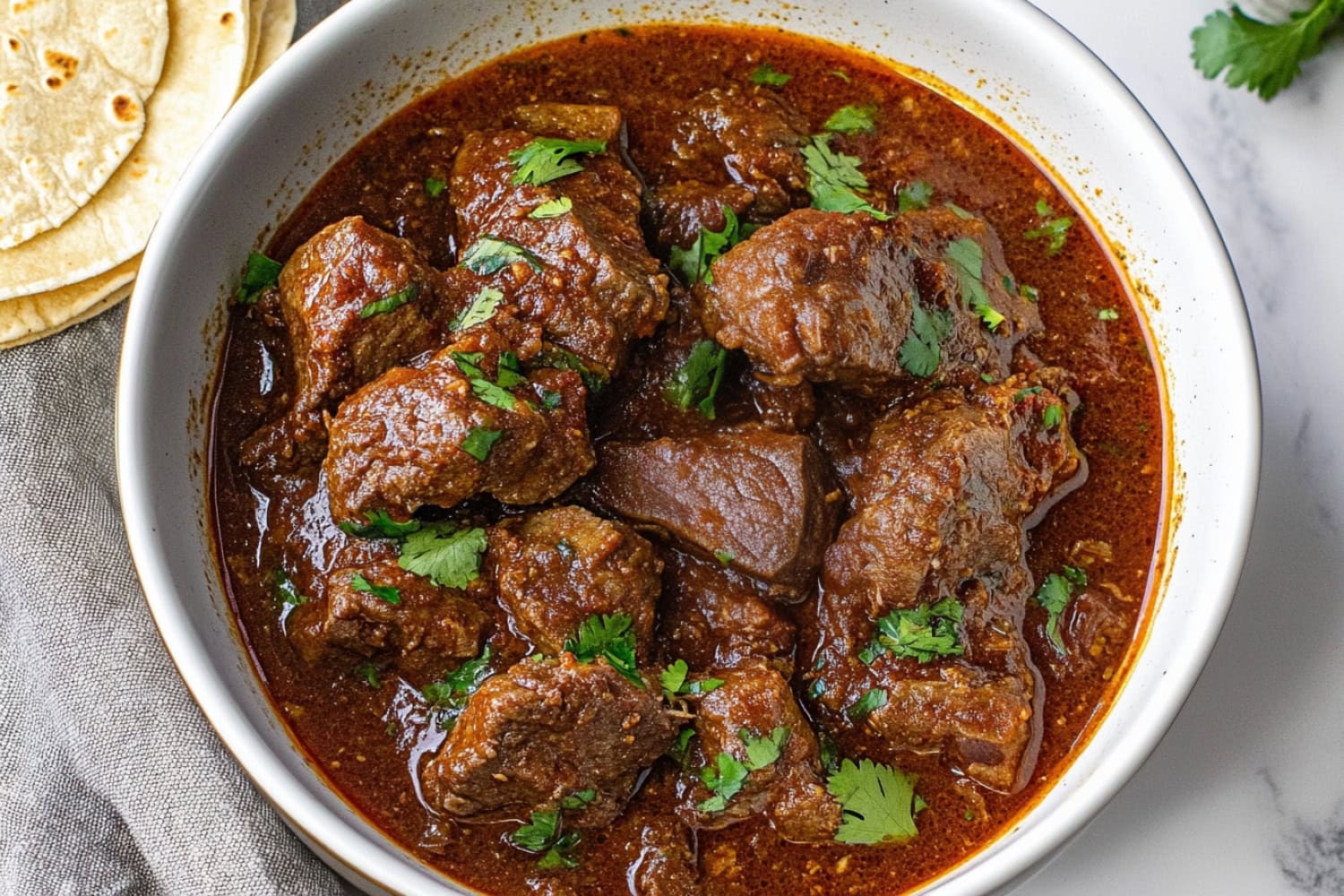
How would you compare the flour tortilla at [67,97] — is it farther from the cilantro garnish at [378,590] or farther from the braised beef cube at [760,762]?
the braised beef cube at [760,762]

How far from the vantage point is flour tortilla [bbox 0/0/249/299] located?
4.70m

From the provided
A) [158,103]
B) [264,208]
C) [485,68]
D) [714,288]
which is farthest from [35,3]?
[714,288]

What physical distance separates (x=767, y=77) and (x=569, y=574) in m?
2.01

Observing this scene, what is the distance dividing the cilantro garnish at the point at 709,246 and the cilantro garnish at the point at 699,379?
0.25 metres

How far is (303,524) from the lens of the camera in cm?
409

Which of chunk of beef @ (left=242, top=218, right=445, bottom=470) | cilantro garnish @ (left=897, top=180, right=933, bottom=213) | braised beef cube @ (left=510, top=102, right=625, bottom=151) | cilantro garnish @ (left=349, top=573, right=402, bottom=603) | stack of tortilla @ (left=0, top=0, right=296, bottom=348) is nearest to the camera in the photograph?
cilantro garnish @ (left=349, top=573, right=402, bottom=603)

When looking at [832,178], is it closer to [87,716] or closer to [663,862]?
[663,862]

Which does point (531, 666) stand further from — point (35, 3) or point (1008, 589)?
point (35, 3)

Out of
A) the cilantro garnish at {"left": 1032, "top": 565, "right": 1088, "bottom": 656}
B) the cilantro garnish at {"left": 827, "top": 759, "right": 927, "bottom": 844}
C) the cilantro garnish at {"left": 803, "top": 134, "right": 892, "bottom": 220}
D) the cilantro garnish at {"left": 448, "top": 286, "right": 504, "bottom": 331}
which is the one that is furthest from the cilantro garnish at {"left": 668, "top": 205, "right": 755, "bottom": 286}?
the cilantro garnish at {"left": 827, "top": 759, "right": 927, "bottom": 844}

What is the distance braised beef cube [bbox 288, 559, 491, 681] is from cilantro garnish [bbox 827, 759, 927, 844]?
122 centimetres

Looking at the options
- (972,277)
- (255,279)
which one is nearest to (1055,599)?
(972,277)

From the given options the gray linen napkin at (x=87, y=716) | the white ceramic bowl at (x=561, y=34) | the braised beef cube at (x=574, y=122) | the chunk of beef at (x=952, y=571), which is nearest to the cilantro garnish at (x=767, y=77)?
the white ceramic bowl at (x=561, y=34)

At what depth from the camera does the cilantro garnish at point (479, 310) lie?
3.92 m

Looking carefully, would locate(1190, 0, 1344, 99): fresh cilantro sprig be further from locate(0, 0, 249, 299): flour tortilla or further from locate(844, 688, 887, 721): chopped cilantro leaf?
locate(0, 0, 249, 299): flour tortilla
